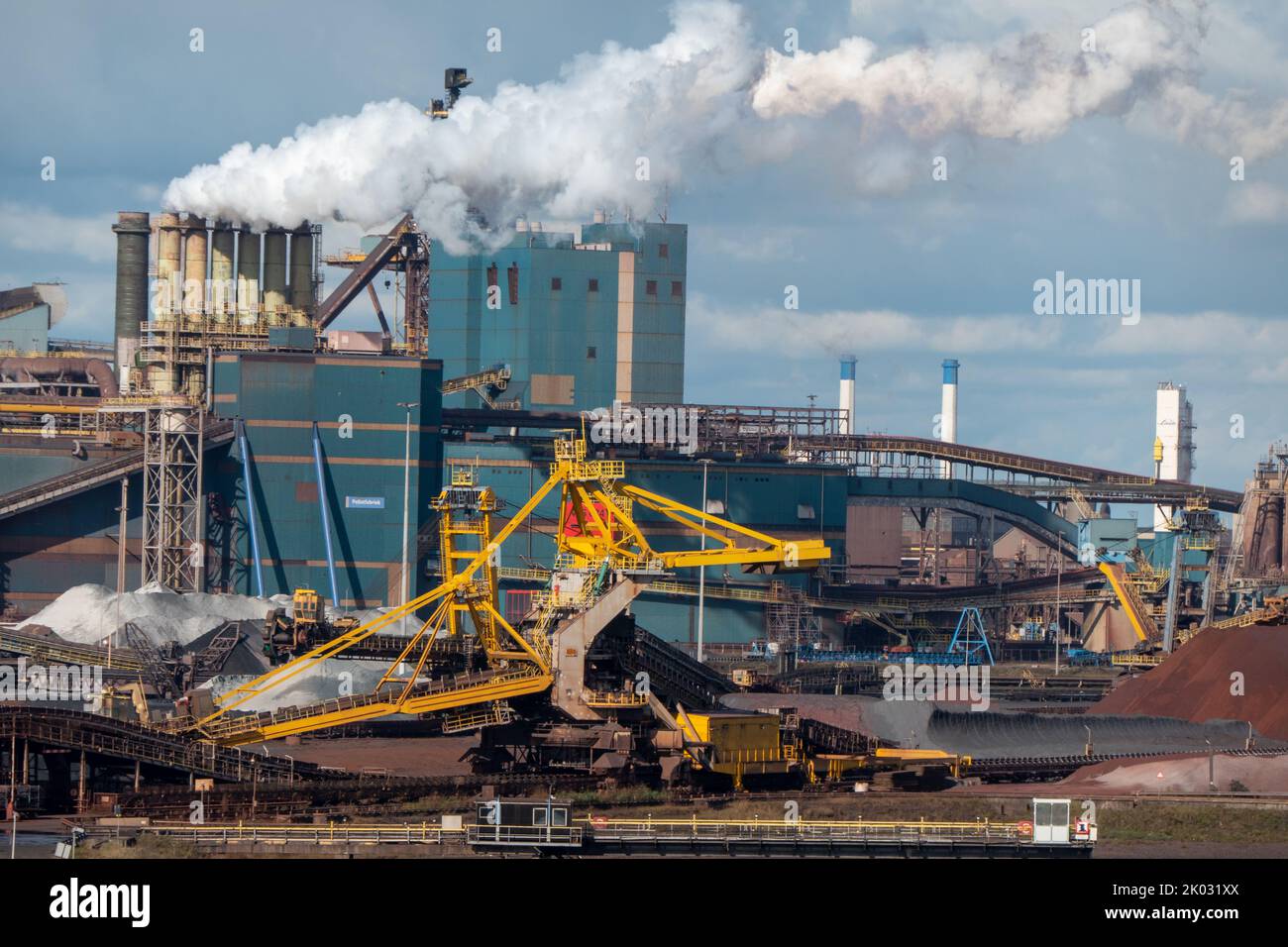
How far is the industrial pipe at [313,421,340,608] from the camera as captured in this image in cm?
10919

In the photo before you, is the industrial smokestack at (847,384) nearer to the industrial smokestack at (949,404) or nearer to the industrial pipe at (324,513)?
the industrial smokestack at (949,404)

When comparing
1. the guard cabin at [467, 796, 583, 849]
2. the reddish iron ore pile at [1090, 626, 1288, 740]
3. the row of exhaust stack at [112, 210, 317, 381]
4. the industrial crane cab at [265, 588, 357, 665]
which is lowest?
the guard cabin at [467, 796, 583, 849]

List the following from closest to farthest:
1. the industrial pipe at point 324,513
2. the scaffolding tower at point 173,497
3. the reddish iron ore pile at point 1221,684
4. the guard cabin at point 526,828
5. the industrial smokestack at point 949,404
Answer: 1. the guard cabin at point 526,828
2. the reddish iron ore pile at point 1221,684
3. the scaffolding tower at point 173,497
4. the industrial pipe at point 324,513
5. the industrial smokestack at point 949,404

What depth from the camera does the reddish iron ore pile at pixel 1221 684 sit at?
73.2m

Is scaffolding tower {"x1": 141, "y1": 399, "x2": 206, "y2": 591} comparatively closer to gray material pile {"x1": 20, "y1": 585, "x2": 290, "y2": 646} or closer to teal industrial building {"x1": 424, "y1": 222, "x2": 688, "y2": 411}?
gray material pile {"x1": 20, "y1": 585, "x2": 290, "y2": 646}

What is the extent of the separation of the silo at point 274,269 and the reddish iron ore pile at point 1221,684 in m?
60.0

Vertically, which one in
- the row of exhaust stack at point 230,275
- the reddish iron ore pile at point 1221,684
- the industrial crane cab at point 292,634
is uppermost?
the row of exhaust stack at point 230,275

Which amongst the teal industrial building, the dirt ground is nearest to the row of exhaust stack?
the teal industrial building

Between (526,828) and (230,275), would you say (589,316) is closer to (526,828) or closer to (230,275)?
(230,275)

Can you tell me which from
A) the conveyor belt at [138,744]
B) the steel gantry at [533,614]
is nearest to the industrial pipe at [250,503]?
the steel gantry at [533,614]

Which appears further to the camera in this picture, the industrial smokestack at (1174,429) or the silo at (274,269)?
the industrial smokestack at (1174,429)

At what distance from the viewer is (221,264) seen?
392 ft

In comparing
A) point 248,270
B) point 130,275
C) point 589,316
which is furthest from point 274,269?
point 589,316
